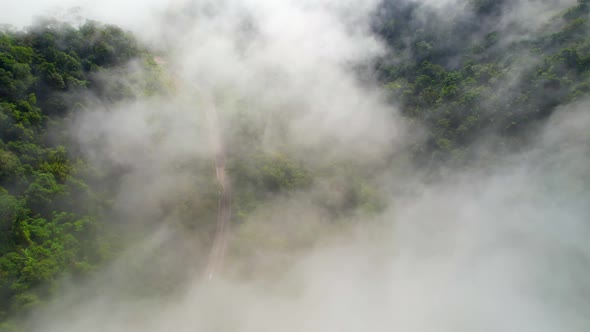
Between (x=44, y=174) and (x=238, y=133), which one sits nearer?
(x=44, y=174)

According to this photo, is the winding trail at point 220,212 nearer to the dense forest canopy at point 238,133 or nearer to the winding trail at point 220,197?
the winding trail at point 220,197

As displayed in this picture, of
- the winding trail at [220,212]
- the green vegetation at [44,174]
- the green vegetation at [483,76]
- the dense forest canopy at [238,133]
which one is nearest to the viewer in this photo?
the green vegetation at [44,174]

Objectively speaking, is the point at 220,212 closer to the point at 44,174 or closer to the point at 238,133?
the point at 238,133

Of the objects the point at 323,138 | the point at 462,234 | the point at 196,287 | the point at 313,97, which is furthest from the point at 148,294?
the point at 313,97

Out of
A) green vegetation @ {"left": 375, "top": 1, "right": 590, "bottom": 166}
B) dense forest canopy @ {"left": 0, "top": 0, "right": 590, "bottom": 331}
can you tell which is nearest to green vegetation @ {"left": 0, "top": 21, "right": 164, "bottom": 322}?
dense forest canopy @ {"left": 0, "top": 0, "right": 590, "bottom": 331}

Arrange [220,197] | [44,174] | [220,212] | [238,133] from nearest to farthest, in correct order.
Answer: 1. [44,174]
2. [220,212]
3. [220,197]
4. [238,133]

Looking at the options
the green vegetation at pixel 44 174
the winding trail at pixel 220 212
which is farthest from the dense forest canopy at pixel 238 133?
the winding trail at pixel 220 212

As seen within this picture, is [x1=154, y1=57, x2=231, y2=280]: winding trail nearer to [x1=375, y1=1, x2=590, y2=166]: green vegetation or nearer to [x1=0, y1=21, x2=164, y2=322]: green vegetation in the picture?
[x1=0, y1=21, x2=164, y2=322]: green vegetation

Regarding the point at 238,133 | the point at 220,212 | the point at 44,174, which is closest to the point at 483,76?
the point at 238,133

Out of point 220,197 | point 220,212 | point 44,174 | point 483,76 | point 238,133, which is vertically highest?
point 238,133
